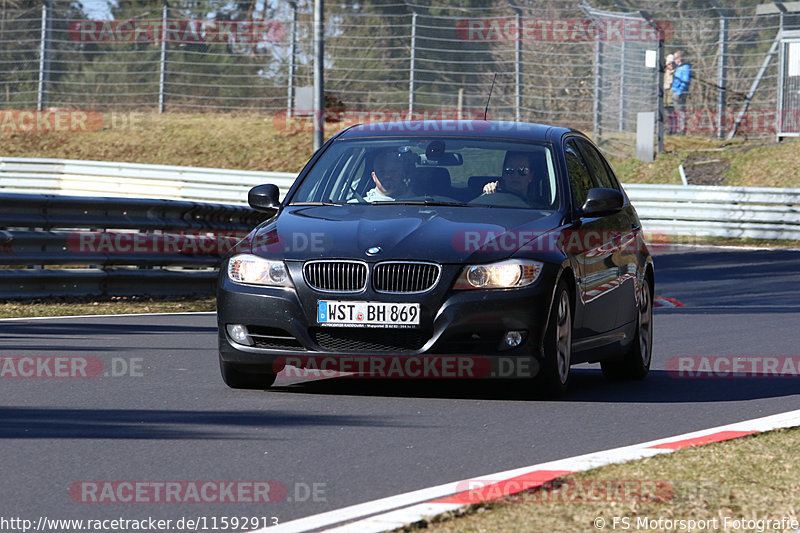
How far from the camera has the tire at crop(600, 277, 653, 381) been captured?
400 inches

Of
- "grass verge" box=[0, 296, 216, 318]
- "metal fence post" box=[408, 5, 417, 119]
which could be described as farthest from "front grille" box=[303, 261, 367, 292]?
"metal fence post" box=[408, 5, 417, 119]

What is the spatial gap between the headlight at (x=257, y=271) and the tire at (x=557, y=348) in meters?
1.47

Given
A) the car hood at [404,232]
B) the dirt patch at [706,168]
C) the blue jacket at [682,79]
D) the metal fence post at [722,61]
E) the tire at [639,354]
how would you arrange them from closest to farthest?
the car hood at [404,232]
the tire at [639,354]
the dirt patch at [706,168]
the metal fence post at [722,61]
the blue jacket at [682,79]

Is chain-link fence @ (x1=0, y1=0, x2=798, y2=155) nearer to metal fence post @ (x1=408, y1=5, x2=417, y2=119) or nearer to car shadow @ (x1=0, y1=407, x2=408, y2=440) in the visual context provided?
metal fence post @ (x1=408, y1=5, x2=417, y2=119)

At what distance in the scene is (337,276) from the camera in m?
8.37

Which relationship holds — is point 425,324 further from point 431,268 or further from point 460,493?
point 460,493

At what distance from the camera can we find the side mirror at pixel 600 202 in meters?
9.23

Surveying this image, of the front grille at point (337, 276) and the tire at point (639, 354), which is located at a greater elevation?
the front grille at point (337, 276)

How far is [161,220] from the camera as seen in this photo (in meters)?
16.0

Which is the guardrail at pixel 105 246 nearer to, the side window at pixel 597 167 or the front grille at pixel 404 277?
the side window at pixel 597 167

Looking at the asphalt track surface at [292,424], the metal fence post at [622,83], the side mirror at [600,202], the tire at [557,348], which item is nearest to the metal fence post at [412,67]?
the metal fence post at [622,83]

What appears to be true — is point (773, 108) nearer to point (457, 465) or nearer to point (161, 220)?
point (161, 220)

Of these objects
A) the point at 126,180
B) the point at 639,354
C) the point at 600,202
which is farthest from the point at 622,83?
the point at 600,202

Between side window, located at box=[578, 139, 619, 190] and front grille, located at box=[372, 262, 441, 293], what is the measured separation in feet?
7.83
